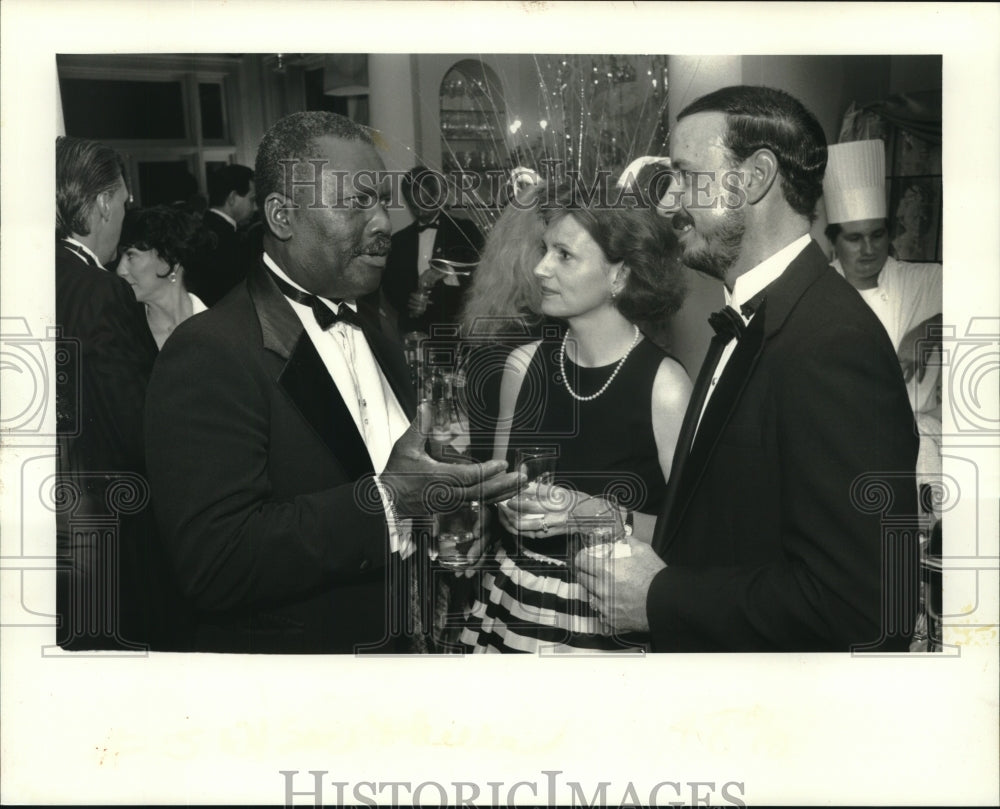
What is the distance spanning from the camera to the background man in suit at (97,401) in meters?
3.07

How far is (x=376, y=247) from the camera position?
3.07 metres

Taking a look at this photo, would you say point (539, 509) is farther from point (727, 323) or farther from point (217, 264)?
point (217, 264)

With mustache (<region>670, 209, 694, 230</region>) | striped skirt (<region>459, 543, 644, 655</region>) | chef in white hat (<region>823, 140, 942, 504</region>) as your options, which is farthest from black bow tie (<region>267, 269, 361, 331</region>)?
chef in white hat (<region>823, 140, 942, 504</region>)

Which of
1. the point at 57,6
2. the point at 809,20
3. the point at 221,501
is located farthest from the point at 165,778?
the point at 809,20

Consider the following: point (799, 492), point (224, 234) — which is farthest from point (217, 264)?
point (799, 492)

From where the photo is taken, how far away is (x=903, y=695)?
313 cm

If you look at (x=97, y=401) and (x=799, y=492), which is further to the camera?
(x=97, y=401)

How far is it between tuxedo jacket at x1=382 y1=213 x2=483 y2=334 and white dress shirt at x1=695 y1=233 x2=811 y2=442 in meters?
0.73

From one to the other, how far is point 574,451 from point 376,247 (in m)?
0.80

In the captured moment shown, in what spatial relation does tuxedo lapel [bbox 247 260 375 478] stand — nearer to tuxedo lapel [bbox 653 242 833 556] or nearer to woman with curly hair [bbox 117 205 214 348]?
woman with curly hair [bbox 117 205 214 348]

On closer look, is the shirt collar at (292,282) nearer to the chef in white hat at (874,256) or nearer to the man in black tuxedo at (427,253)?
the man in black tuxedo at (427,253)

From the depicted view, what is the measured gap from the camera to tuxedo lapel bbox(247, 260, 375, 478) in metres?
3.05

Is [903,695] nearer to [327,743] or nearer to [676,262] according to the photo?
[676,262]

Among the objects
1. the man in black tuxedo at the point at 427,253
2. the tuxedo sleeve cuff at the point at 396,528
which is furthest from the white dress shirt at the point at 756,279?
the tuxedo sleeve cuff at the point at 396,528
